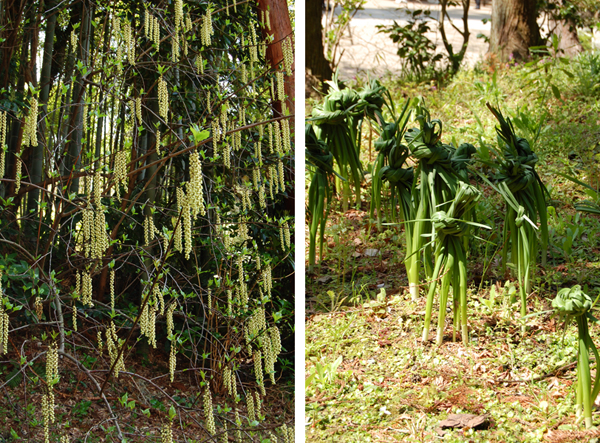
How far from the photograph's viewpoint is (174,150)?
1.49 m

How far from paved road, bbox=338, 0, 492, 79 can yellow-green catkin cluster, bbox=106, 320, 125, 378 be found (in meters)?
1.76

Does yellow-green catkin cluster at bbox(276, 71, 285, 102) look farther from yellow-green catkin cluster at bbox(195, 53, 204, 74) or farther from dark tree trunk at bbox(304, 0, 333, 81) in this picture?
dark tree trunk at bbox(304, 0, 333, 81)

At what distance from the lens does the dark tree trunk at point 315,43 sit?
2381 mm

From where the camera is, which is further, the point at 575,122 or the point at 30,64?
the point at 575,122

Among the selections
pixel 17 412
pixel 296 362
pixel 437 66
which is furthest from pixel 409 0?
pixel 17 412

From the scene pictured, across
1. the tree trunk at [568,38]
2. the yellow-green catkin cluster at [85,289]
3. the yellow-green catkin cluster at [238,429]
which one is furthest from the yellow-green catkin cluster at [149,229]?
the tree trunk at [568,38]

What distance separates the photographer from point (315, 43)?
2.41m

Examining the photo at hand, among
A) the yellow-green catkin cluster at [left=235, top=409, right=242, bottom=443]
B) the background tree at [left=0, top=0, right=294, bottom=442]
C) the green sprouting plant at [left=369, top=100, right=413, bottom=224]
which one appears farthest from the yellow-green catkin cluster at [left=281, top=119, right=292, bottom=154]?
the yellow-green catkin cluster at [left=235, top=409, right=242, bottom=443]

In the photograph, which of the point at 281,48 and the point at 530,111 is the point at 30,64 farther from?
the point at 530,111

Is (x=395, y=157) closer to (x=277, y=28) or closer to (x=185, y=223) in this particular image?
(x=277, y=28)

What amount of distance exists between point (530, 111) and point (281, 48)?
42.9 inches

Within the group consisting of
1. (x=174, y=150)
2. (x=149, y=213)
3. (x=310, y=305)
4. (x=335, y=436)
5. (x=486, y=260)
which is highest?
(x=174, y=150)

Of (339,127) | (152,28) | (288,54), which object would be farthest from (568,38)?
(152,28)

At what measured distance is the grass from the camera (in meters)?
1.36
